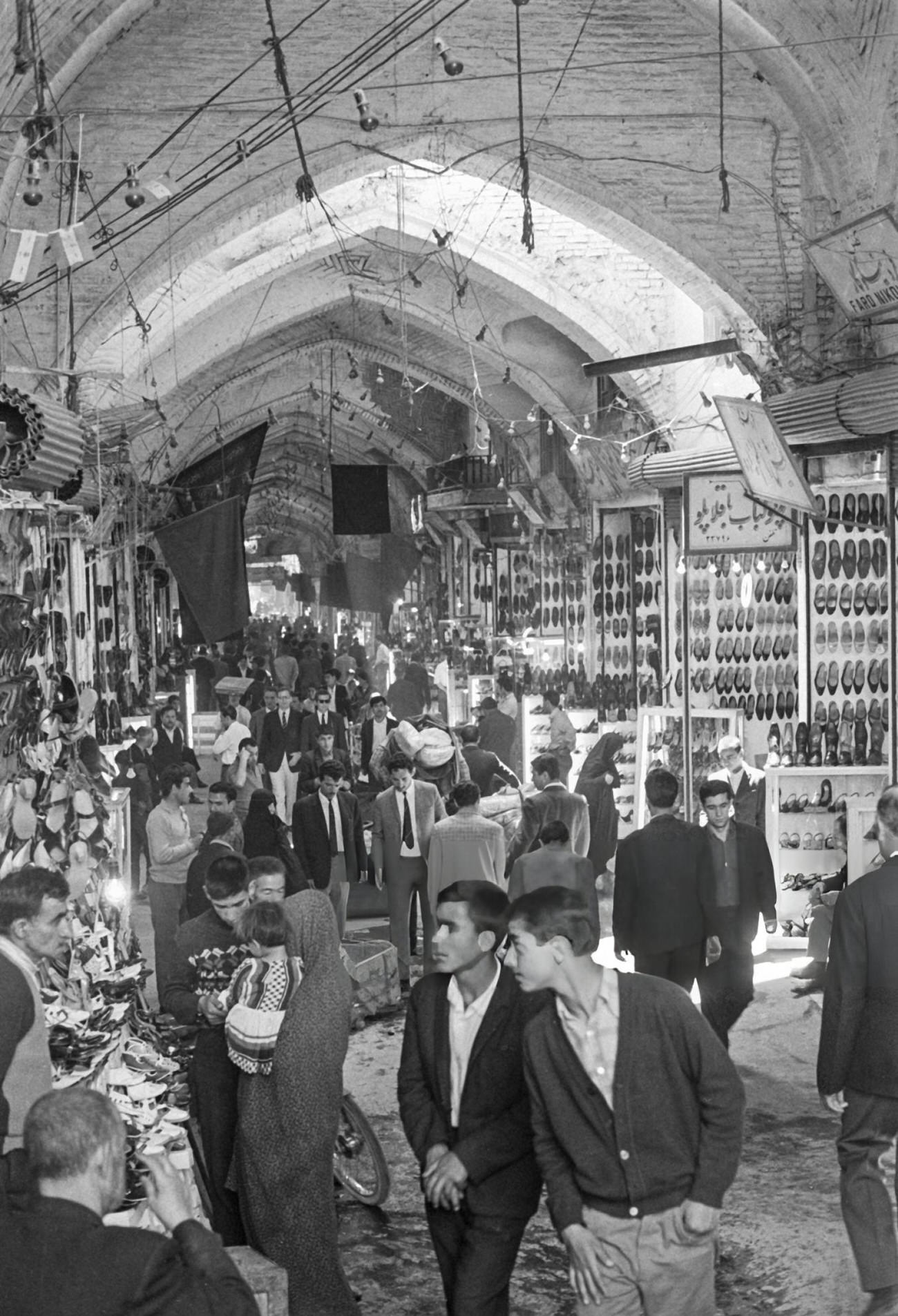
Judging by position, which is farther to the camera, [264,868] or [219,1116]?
[264,868]

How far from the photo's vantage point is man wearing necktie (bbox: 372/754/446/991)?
920 centimetres

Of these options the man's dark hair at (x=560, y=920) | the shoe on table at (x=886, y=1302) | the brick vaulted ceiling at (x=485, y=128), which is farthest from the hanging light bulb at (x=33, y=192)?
the shoe on table at (x=886, y=1302)

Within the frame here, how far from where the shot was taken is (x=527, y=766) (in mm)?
15805

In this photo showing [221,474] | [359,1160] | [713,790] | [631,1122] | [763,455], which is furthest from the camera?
[221,474]

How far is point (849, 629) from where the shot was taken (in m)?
11.0

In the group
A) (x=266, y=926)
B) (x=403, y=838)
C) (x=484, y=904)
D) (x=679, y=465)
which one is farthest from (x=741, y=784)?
(x=484, y=904)

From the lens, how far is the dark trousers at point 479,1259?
3908 millimetres

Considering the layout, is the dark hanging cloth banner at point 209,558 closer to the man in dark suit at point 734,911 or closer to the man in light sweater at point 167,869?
the man in light sweater at point 167,869

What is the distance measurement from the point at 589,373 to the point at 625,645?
5897mm

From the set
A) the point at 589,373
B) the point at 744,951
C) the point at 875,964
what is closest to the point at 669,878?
the point at 744,951

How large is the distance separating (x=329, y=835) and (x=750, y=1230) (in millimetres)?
4450

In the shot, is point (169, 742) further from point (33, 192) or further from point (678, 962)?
point (678, 962)

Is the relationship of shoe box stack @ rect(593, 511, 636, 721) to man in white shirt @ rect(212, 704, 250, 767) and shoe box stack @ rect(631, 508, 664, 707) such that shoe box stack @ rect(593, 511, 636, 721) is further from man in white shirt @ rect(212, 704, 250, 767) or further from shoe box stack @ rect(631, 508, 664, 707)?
man in white shirt @ rect(212, 704, 250, 767)

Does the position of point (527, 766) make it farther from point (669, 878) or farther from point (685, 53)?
point (669, 878)
